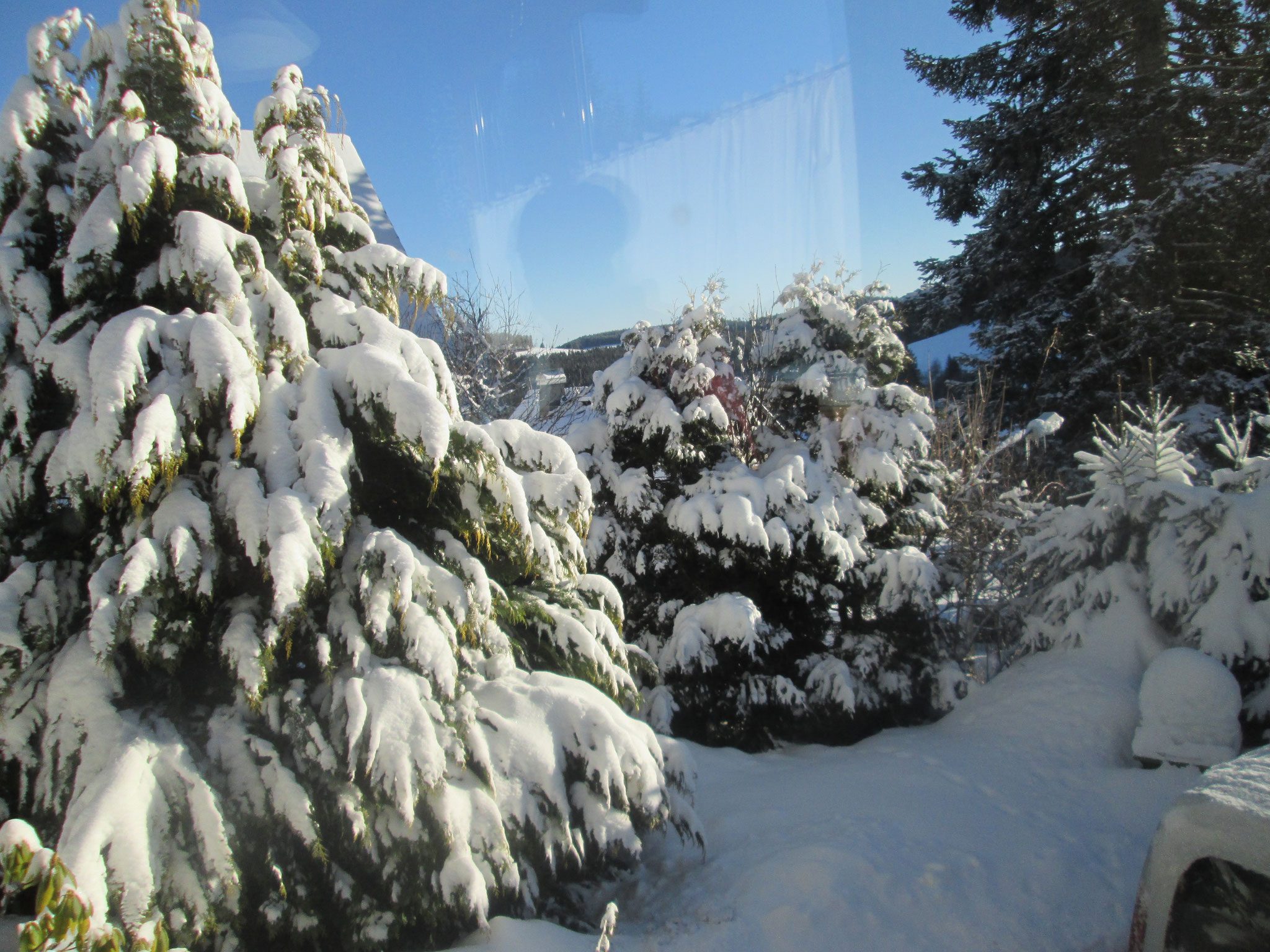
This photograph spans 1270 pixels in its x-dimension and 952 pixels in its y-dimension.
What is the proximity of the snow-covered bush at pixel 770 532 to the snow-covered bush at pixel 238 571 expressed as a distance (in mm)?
2525

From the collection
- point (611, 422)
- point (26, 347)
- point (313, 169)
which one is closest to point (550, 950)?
point (26, 347)

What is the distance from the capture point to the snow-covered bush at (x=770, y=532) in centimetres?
525

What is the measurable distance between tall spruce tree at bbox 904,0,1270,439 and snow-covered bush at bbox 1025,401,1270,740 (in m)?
3.97

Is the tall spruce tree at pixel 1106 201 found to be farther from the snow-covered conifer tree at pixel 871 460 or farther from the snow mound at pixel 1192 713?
the snow mound at pixel 1192 713

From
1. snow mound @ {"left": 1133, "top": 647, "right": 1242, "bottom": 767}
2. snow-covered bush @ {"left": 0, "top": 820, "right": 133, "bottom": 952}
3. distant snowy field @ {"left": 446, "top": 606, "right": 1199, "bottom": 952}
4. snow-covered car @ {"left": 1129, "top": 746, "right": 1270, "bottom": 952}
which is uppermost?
snow-covered bush @ {"left": 0, "top": 820, "right": 133, "bottom": 952}

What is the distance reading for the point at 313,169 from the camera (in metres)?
2.97

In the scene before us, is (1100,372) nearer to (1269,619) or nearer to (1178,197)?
(1178,197)

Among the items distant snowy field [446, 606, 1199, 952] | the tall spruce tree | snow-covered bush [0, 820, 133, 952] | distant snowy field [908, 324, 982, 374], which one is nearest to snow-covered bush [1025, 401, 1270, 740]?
distant snowy field [446, 606, 1199, 952]

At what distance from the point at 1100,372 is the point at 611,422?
10.7 metres

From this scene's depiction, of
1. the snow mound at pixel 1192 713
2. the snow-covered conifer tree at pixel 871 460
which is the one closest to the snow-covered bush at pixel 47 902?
the snow-covered conifer tree at pixel 871 460

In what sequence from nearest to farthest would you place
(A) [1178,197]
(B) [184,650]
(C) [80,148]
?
(B) [184,650], (C) [80,148], (A) [1178,197]

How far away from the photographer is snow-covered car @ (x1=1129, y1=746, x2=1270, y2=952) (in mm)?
1720

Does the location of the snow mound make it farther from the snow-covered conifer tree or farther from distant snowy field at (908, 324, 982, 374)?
distant snowy field at (908, 324, 982, 374)

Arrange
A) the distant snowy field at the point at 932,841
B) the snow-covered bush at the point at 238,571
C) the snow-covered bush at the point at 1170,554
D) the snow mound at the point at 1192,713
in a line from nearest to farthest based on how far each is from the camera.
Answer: the snow-covered bush at the point at 238,571, the distant snowy field at the point at 932,841, the snow mound at the point at 1192,713, the snow-covered bush at the point at 1170,554
